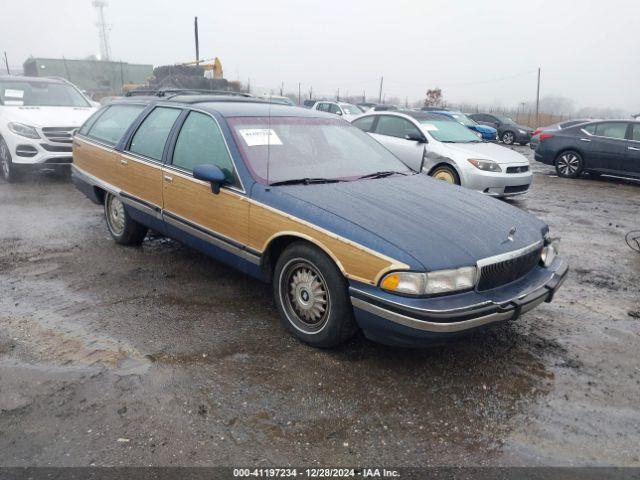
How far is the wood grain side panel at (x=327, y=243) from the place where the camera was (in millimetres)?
2791

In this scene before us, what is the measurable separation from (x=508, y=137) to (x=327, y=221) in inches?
896

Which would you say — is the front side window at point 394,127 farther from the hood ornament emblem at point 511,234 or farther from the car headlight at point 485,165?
the hood ornament emblem at point 511,234

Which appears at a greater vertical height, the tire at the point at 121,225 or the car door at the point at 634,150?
the car door at the point at 634,150

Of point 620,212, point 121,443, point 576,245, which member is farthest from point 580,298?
point 620,212

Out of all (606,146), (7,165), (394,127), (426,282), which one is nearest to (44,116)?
(7,165)

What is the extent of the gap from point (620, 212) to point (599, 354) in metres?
5.77

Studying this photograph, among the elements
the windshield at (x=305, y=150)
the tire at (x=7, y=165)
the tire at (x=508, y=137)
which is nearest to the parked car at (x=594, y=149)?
the windshield at (x=305, y=150)

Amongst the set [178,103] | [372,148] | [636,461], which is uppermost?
[178,103]

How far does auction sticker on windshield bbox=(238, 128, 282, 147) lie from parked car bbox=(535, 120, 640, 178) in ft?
32.4

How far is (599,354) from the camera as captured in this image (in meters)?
3.41

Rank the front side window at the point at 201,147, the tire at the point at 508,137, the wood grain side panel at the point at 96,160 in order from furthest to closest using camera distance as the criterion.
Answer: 1. the tire at the point at 508,137
2. the wood grain side panel at the point at 96,160
3. the front side window at the point at 201,147

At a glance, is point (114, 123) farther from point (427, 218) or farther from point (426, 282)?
point (426, 282)

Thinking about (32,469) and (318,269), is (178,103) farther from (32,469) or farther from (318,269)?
(32,469)

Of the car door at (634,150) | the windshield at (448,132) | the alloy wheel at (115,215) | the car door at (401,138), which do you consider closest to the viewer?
the alloy wheel at (115,215)
